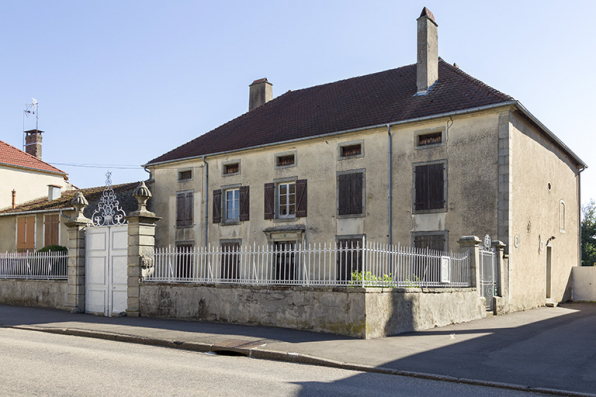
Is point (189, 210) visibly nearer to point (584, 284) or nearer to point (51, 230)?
point (51, 230)

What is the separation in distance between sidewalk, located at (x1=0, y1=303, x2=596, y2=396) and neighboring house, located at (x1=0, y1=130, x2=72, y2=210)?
16.4 metres

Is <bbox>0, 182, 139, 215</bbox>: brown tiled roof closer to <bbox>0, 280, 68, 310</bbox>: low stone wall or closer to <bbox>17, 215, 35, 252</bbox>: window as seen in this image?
<bbox>17, 215, 35, 252</bbox>: window

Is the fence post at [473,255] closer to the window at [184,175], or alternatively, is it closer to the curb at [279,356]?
the curb at [279,356]

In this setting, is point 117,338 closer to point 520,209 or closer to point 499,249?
point 499,249

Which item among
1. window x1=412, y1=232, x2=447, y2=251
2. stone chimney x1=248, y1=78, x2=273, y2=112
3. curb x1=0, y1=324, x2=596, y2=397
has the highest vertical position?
stone chimney x1=248, y1=78, x2=273, y2=112

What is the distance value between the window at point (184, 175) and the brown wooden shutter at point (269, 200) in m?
4.27

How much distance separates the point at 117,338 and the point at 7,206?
20735 millimetres

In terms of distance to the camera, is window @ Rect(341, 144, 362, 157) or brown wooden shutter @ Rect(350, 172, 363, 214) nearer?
brown wooden shutter @ Rect(350, 172, 363, 214)

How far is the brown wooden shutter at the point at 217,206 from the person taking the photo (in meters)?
23.1

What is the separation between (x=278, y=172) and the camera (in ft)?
Result: 71.7

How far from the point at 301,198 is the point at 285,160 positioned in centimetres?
177

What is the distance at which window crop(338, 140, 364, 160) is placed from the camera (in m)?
19.9

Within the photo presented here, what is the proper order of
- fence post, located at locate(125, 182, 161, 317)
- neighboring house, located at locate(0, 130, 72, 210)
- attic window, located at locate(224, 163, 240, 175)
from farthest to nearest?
1. neighboring house, located at locate(0, 130, 72, 210)
2. attic window, located at locate(224, 163, 240, 175)
3. fence post, located at locate(125, 182, 161, 317)

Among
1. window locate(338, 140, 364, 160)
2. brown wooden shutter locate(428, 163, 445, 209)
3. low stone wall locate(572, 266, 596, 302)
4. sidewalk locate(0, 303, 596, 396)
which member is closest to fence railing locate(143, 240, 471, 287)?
sidewalk locate(0, 303, 596, 396)
